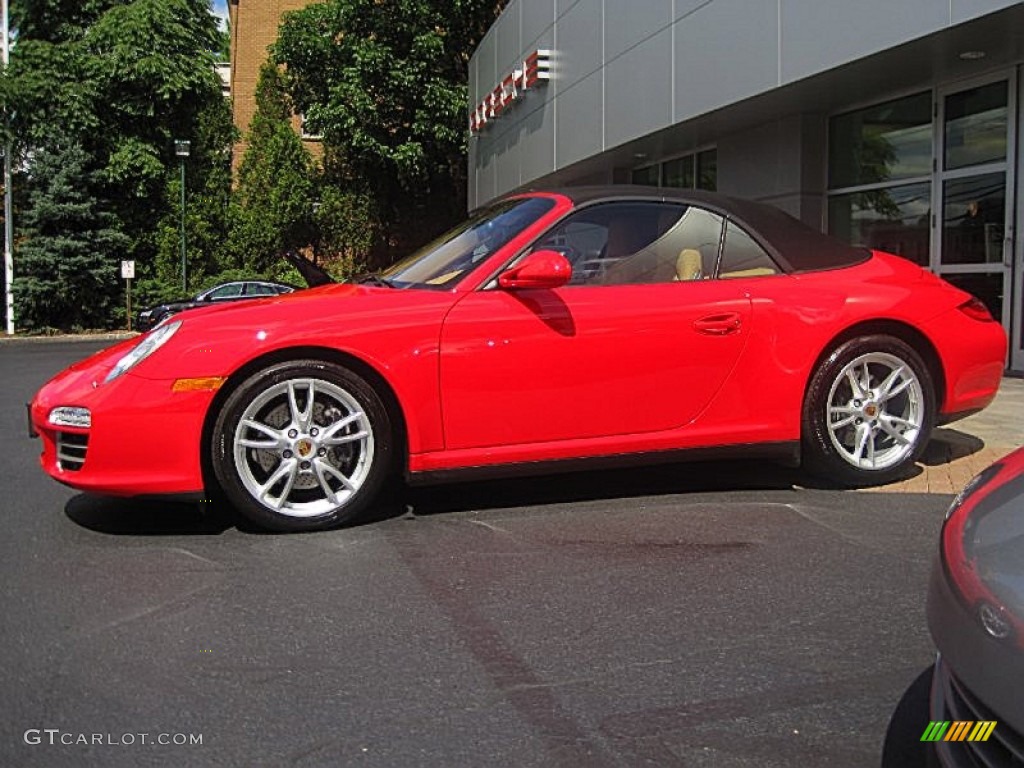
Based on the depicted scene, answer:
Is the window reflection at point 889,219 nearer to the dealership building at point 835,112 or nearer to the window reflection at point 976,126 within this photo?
the dealership building at point 835,112

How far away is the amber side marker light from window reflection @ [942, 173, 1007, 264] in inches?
320

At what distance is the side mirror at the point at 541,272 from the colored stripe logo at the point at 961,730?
8.37ft

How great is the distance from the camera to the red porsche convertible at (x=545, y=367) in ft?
12.8

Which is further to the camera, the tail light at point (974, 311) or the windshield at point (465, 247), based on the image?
the tail light at point (974, 311)

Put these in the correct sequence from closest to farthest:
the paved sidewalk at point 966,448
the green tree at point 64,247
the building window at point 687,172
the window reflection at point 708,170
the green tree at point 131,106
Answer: the paved sidewalk at point 966,448 → the window reflection at point 708,170 → the building window at point 687,172 → the green tree at point 64,247 → the green tree at point 131,106

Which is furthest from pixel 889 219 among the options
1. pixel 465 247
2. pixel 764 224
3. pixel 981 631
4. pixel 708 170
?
pixel 981 631

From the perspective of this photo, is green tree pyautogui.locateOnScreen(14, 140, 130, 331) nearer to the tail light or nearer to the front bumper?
the front bumper

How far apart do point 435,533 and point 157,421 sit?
126cm

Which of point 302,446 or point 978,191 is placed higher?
point 978,191

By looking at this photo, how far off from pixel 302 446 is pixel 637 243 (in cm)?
188

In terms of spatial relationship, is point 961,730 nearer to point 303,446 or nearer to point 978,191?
point 303,446

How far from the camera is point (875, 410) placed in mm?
4738

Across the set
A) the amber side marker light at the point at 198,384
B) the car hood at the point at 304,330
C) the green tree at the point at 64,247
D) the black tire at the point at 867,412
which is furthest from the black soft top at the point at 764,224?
the green tree at the point at 64,247

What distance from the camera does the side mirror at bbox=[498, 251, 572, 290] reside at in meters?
4.04
